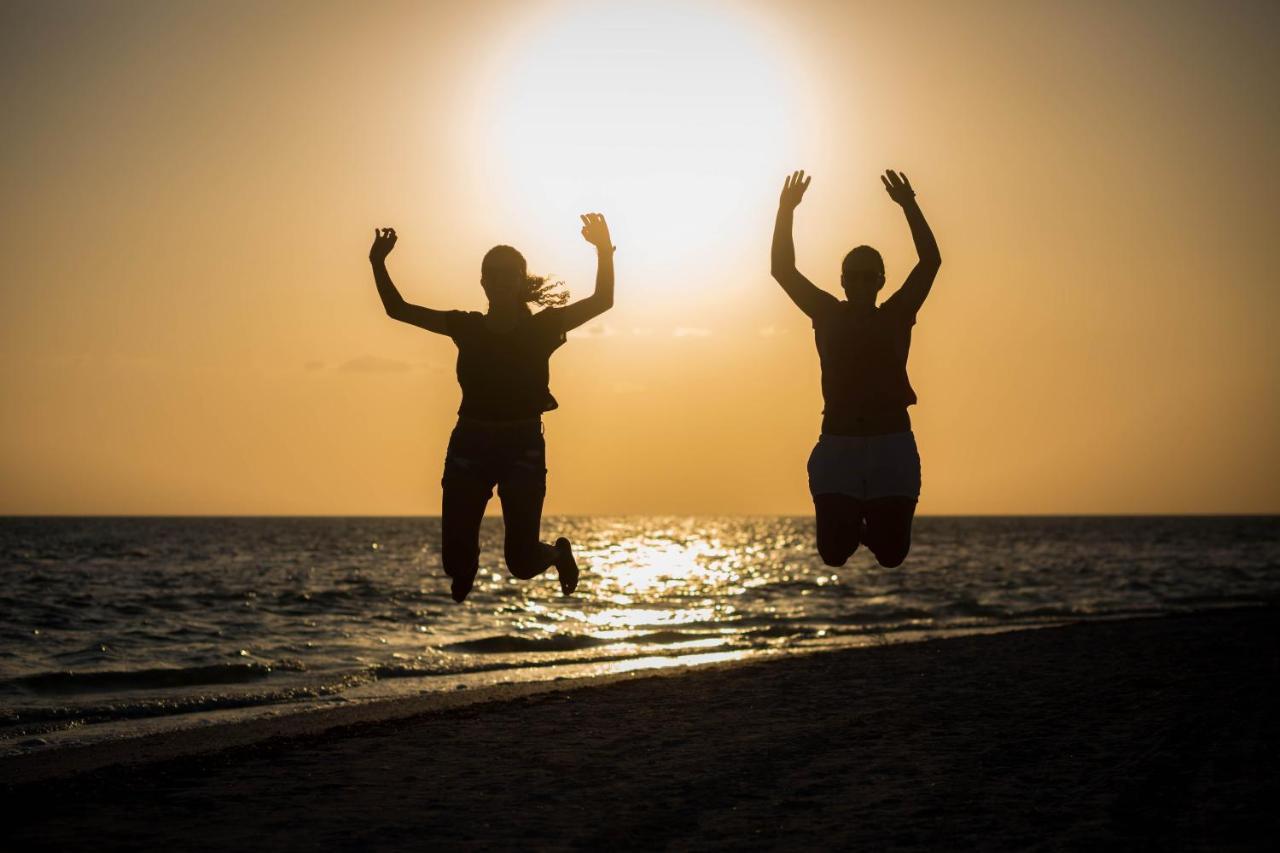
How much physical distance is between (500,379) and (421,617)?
93.3 ft

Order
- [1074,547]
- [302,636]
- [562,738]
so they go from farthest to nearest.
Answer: [1074,547]
[302,636]
[562,738]

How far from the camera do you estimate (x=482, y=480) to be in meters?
9.12

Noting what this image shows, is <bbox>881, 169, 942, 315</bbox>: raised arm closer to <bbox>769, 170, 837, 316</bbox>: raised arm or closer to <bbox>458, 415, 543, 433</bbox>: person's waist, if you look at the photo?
<bbox>769, 170, 837, 316</bbox>: raised arm

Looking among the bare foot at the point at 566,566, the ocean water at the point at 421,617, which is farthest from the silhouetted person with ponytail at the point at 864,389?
the ocean water at the point at 421,617

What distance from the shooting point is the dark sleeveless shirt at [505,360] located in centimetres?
886

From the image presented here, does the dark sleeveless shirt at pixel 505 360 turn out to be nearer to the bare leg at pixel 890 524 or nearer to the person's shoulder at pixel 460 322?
the person's shoulder at pixel 460 322

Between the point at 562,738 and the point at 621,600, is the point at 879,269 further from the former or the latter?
the point at 621,600

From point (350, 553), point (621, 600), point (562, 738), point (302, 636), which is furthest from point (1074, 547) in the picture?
point (562, 738)

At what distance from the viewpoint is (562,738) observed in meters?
14.6

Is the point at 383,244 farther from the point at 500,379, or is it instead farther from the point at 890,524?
the point at 890,524

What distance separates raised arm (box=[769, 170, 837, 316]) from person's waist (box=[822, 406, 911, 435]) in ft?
2.40

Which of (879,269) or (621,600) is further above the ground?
(879,269)

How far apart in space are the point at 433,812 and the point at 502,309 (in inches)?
172

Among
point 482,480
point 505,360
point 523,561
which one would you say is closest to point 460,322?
point 505,360
